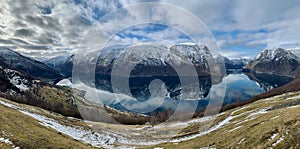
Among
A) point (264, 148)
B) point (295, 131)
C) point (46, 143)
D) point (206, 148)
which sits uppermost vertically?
point (295, 131)

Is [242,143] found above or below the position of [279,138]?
below

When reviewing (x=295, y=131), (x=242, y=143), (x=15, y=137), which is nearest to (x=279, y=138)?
(x=295, y=131)

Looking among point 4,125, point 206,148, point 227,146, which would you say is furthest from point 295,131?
point 4,125

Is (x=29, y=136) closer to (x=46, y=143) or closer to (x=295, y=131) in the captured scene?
(x=46, y=143)

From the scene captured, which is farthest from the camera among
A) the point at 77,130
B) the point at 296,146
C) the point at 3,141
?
the point at 77,130

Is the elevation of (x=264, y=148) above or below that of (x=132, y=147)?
above

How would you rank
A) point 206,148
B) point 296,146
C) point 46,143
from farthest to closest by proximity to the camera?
point 206,148 < point 46,143 < point 296,146

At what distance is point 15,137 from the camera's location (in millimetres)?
23969

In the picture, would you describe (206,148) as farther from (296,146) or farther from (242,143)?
(296,146)

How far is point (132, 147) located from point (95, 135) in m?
11.3

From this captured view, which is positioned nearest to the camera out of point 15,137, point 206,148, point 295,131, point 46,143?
point 295,131

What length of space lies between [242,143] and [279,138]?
4917 millimetres

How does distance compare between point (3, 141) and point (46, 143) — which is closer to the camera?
point (3, 141)

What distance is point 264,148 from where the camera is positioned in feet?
61.3
